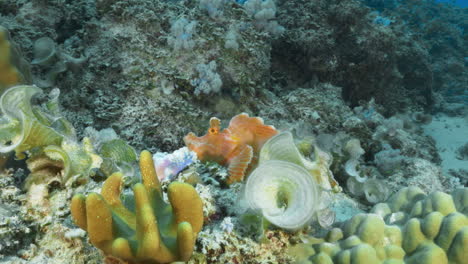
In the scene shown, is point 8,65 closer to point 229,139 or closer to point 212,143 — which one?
point 212,143

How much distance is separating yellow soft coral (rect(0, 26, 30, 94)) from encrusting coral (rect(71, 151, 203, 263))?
5.96 feet

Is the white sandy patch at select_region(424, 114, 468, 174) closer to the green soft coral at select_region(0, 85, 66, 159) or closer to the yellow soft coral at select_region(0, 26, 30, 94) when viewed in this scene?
the green soft coral at select_region(0, 85, 66, 159)

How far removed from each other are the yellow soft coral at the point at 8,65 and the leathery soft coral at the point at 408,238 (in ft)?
8.90

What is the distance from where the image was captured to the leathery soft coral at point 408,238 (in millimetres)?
1792

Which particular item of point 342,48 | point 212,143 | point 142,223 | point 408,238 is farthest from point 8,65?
point 342,48

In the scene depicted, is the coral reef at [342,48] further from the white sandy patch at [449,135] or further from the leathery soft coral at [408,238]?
the leathery soft coral at [408,238]

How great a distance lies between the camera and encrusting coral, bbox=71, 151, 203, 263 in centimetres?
143

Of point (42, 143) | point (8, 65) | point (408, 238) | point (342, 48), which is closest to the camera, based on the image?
point (408, 238)

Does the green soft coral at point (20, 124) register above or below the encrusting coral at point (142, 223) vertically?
below

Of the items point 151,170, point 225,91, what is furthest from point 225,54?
point 151,170

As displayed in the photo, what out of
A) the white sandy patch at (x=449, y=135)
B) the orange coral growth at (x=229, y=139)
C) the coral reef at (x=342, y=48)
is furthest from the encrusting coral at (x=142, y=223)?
the white sandy patch at (x=449, y=135)

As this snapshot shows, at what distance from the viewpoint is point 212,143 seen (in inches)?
115

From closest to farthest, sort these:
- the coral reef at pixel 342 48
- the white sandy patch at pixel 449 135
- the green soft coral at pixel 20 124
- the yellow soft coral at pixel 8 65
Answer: the green soft coral at pixel 20 124 → the yellow soft coral at pixel 8 65 → the coral reef at pixel 342 48 → the white sandy patch at pixel 449 135

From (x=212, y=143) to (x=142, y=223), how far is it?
1525 millimetres
